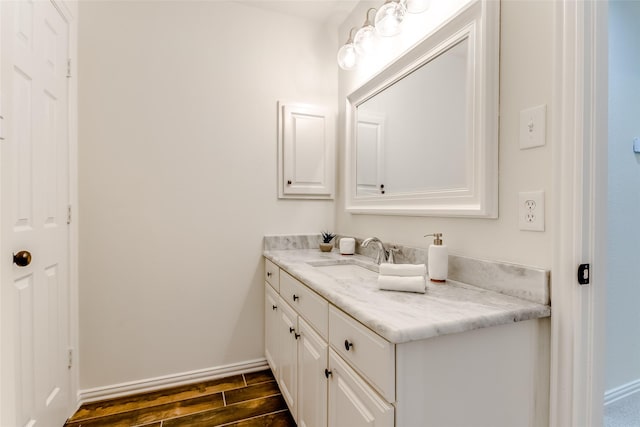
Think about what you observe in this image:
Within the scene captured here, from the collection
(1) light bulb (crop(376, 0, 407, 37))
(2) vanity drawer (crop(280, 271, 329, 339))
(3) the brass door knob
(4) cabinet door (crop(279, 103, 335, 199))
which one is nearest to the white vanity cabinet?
(2) vanity drawer (crop(280, 271, 329, 339))

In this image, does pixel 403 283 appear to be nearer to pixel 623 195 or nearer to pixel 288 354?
pixel 288 354

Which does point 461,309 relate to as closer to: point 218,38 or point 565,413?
point 565,413

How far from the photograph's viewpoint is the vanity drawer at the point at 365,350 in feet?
2.57

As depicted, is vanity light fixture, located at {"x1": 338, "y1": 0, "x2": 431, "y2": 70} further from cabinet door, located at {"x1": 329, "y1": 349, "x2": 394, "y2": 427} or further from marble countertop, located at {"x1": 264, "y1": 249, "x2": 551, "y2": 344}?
cabinet door, located at {"x1": 329, "y1": 349, "x2": 394, "y2": 427}

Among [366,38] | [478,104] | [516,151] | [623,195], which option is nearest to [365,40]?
[366,38]

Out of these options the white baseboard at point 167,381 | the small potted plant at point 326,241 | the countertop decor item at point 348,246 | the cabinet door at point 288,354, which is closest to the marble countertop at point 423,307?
the cabinet door at point 288,354

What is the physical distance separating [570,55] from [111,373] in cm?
252

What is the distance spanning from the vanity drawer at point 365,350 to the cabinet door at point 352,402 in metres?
0.03

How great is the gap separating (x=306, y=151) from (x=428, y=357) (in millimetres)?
1654

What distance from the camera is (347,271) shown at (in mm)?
1590

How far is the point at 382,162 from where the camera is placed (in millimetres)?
1770

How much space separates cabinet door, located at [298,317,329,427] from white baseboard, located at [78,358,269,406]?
78cm

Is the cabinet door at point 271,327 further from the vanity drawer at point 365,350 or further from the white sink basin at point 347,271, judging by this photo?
the vanity drawer at point 365,350

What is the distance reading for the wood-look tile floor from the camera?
1.62 metres
